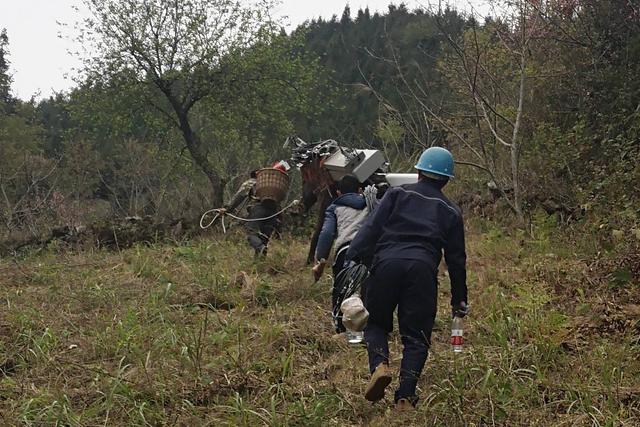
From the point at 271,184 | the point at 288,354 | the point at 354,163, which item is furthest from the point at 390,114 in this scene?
the point at 288,354

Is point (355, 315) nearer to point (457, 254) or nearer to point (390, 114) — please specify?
point (457, 254)

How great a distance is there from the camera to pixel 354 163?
683cm

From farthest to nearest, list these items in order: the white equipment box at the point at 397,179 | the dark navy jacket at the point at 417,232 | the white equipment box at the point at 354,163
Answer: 1. the white equipment box at the point at 397,179
2. the white equipment box at the point at 354,163
3. the dark navy jacket at the point at 417,232

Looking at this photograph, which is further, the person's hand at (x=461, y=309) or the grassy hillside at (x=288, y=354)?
the person's hand at (x=461, y=309)

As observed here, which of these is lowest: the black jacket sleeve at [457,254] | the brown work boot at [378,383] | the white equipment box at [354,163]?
the brown work boot at [378,383]

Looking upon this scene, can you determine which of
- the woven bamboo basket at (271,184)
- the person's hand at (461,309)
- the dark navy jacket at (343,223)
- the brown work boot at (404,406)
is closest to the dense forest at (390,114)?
the woven bamboo basket at (271,184)

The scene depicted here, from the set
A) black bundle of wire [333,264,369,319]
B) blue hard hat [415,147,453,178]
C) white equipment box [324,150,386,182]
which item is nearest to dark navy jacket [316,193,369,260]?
black bundle of wire [333,264,369,319]

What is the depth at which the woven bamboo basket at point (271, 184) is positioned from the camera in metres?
8.21

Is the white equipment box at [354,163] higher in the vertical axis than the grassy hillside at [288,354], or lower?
higher

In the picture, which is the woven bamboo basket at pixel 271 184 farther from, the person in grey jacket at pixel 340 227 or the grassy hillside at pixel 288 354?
the person in grey jacket at pixel 340 227

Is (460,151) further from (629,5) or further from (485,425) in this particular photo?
(485,425)

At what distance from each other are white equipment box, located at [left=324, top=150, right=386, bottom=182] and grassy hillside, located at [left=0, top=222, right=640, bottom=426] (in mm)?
1150

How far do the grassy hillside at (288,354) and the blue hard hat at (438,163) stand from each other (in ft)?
3.60

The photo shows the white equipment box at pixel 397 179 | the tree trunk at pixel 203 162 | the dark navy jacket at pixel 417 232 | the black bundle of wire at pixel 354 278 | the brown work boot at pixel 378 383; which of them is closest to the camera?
the brown work boot at pixel 378 383
